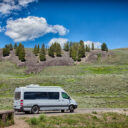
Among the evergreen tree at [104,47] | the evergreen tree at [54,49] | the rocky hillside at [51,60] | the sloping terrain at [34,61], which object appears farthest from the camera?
the evergreen tree at [104,47]

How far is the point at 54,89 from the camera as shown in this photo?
72.0ft

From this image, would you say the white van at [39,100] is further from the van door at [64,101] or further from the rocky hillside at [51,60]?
the rocky hillside at [51,60]

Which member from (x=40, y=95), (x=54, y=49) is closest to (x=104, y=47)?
(x=54, y=49)

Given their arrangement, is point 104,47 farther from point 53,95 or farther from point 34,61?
point 53,95

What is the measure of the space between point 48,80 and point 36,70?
132ft

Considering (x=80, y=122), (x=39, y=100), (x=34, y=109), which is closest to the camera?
(x=80, y=122)

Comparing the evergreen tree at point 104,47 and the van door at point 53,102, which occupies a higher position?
the evergreen tree at point 104,47

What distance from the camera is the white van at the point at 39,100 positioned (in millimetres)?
20237

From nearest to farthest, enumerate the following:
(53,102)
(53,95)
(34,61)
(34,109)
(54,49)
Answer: (34,109) < (53,102) < (53,95) < (34,61) < (54,49)

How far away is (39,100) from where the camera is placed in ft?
68.2

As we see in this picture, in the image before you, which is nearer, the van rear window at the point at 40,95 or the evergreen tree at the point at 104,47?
the van rear window at the point at 40,95

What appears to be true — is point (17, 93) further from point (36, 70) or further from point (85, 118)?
point (36, 70)

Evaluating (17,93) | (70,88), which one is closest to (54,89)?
(17,93)

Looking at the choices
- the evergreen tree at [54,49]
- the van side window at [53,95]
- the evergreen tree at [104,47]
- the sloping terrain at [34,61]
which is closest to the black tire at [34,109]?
the van side window at [53,95]
